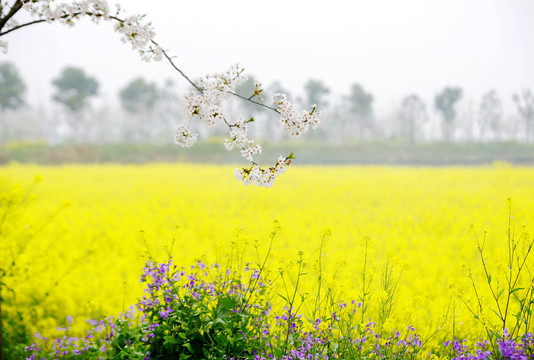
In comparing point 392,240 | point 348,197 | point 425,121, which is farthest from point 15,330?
point 425,121

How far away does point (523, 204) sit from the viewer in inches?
268

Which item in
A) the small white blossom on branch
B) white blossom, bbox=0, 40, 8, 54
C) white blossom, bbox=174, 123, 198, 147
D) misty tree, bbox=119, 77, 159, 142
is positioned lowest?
the small white blossom on branch

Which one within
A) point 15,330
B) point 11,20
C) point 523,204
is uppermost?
point 11,20

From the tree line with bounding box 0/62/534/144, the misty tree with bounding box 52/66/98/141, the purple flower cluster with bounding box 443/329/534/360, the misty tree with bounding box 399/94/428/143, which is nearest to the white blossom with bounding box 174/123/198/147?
the purple flower cluster with bounding box 443/329/534/360

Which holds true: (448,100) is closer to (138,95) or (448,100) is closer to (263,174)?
(138,95)

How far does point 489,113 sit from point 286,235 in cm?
3777

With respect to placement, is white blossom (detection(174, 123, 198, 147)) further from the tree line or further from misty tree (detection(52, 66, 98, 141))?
misty tree (detection(52, 66, 98, 141))

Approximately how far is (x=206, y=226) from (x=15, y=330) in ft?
11.6

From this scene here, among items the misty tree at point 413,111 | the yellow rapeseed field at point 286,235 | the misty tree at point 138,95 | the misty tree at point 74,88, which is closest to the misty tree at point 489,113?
the misty tree at point 413,111

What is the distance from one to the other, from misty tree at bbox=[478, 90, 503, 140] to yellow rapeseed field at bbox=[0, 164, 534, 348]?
27071 millimetres

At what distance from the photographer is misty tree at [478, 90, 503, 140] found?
34812mm

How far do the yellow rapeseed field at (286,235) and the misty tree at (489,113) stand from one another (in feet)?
88.8

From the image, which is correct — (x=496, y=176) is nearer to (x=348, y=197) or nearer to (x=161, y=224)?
(x=348, y=197)

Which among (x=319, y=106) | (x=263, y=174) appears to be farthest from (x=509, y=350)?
(x=319, y=106)
